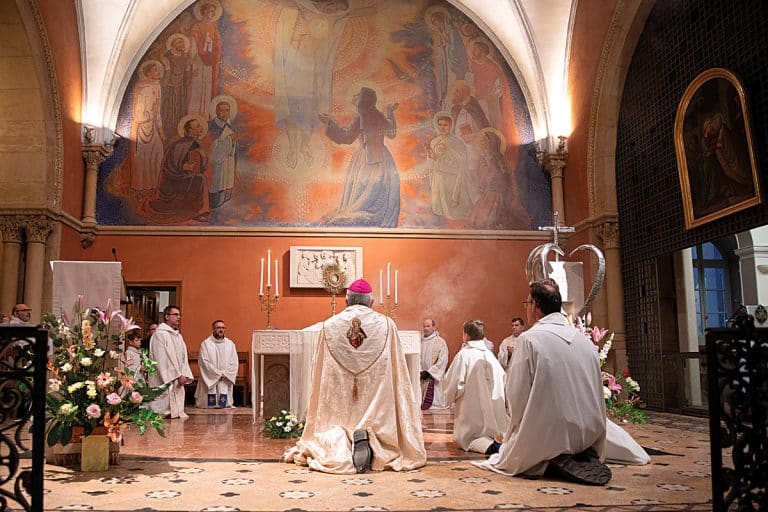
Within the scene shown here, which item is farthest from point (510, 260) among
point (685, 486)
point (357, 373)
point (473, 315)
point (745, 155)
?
point (685, 486)

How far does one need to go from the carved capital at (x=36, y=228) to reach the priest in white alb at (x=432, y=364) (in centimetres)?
678

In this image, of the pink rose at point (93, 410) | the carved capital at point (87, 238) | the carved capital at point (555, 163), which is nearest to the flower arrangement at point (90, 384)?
the pink rose at point (93, 410)

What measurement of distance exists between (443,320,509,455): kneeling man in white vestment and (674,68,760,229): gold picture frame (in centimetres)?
379

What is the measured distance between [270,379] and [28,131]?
6.28 m

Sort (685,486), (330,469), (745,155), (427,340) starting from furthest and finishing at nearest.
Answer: (427,340) < (745,155) < (330,469) < (685,486)

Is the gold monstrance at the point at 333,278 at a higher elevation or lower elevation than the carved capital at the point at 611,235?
lower

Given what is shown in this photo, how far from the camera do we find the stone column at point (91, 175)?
13.3 metres

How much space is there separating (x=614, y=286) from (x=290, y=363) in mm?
5964

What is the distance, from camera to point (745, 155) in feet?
27.7

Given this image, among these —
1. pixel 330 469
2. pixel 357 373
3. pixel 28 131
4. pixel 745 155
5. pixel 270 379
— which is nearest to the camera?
pixel 330 469

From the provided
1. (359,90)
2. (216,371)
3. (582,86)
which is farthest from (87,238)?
(582,86)

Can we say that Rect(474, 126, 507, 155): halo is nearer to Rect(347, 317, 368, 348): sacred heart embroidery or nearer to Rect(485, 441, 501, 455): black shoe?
Rect(485, 441, 501, 455): black shoe

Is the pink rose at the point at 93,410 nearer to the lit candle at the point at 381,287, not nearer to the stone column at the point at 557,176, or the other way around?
the lit candle at the point at 381,287

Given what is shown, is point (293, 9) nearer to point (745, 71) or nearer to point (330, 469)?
point (745, 71)
